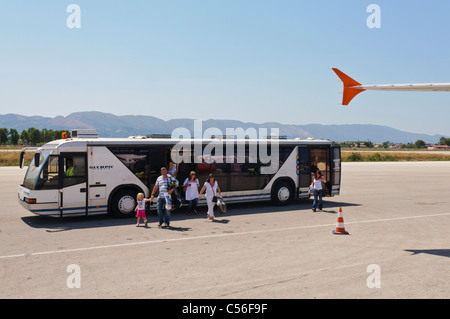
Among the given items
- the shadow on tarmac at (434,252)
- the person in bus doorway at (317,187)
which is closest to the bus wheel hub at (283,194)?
the person in bus doorway at (317,187)

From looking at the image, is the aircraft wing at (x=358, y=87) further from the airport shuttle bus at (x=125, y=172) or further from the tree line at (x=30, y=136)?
the tree line at (x=30, y=136)

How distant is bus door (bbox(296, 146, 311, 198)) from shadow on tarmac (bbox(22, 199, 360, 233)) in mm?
628

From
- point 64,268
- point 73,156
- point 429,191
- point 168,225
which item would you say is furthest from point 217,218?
point 429,191

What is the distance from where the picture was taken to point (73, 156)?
43.0 feet

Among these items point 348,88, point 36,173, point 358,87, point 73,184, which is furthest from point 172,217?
point 358,87

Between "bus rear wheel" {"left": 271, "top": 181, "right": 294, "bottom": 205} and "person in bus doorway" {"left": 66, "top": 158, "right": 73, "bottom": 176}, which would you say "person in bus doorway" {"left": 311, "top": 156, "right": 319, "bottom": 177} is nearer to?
"bus rear wheel" {"left": 271, "top": 181, "right": 294, "bottom": 205}

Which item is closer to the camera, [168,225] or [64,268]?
[64,268]

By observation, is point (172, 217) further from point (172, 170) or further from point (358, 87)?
point (358, 87)

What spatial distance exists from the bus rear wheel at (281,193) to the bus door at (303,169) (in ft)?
1.93

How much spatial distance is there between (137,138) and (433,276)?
33.9 feet

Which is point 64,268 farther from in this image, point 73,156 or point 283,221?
point 283,221

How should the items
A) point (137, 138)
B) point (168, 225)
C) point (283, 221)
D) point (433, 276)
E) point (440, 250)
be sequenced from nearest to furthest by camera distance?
1. point (433, 276)
2. point (440, 250)
3. point (168, 225)
4. point (283, 221)
5. point (137, 138)

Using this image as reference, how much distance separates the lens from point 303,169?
17656 mm

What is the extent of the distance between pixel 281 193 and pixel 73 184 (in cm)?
809
